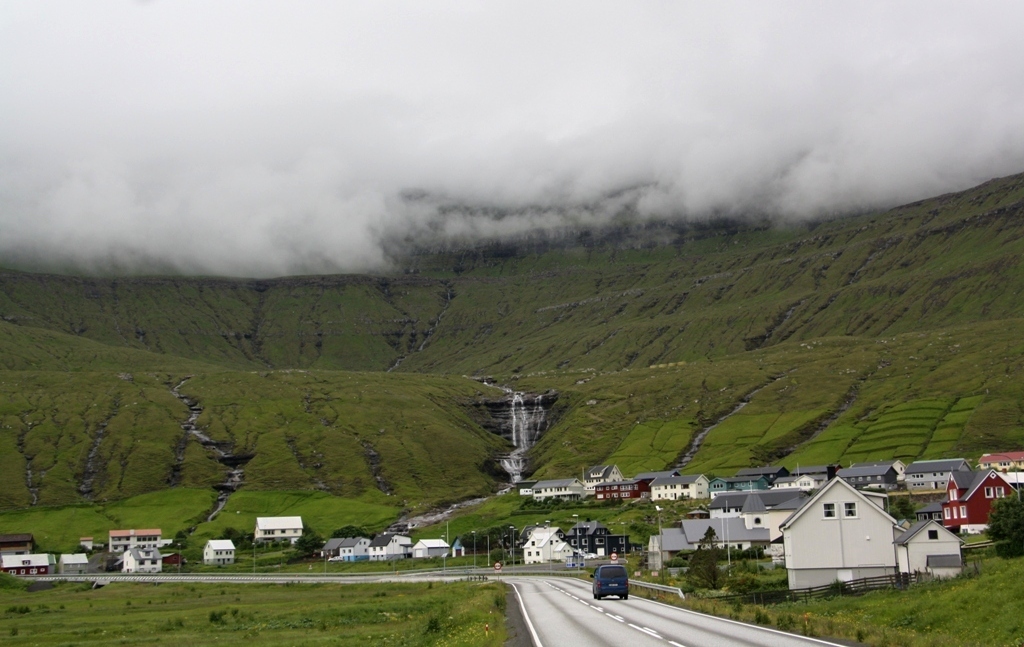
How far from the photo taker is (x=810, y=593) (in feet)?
184

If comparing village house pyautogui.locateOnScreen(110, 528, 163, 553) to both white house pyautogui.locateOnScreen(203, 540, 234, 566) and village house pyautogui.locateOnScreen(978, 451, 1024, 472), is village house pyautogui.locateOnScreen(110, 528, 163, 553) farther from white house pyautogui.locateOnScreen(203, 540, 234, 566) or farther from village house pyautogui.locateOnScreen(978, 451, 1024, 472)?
village house pyautogui.locateOnScreen(978, 451, 1024, 472)

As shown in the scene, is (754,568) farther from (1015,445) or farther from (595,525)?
(1015,445)

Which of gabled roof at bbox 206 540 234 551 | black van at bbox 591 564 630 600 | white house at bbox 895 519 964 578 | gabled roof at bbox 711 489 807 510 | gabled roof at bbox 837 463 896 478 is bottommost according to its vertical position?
gabled roof at bbox 206 540 234 551

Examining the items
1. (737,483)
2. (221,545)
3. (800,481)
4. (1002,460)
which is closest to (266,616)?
(221,545)

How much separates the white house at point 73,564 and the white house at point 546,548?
260 ft

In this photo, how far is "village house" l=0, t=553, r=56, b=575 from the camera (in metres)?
163

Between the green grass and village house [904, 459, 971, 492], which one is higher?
village house [904, 459, 971, 492]

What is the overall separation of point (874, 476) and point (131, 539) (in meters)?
140

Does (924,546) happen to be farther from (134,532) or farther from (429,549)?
(134,532)

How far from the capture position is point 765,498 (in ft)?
455

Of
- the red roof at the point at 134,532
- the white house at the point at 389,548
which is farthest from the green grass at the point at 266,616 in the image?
the red roof at the point at 134,532

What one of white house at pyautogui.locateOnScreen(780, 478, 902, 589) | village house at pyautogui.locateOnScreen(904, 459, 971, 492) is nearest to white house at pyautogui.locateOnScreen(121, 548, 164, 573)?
village house at pyautogui.locateOnScreen(904, 459, 971, 492)

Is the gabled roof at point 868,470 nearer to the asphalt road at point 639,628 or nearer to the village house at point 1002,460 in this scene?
the village house at point 1002,460

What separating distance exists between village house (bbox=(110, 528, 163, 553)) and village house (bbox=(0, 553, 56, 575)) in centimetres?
1871
